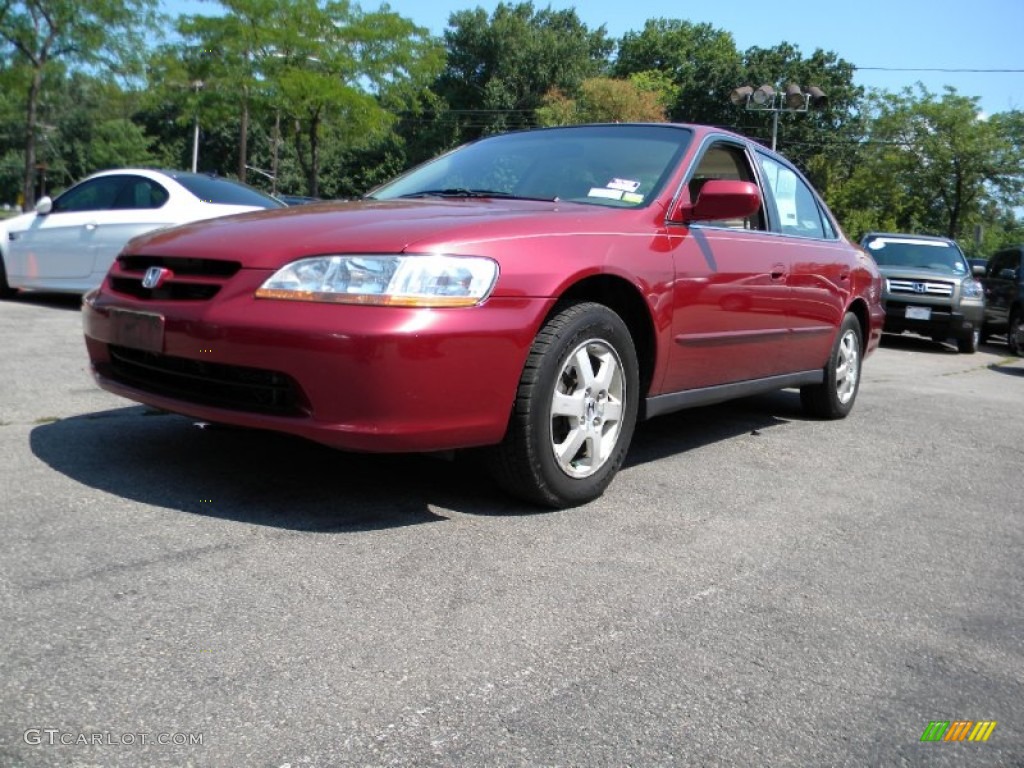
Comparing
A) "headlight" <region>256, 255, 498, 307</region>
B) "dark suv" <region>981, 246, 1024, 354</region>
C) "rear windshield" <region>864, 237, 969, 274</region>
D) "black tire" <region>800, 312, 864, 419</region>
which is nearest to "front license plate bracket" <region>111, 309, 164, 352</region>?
"headlight" <region>256, 255, 498, 307</region>

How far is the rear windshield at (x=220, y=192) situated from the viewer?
28.7 ft

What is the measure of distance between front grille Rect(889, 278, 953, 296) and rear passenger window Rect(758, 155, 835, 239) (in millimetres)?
7498

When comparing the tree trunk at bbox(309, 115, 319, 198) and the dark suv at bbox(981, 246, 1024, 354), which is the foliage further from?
the dark suv at bbox(981, 246, 1024, 354)

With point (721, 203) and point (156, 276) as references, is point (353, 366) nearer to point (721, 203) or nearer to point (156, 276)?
point (156, 276)

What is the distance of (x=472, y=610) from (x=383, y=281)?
1.05m

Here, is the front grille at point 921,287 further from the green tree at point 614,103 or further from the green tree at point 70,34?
the green tree at point 614,103

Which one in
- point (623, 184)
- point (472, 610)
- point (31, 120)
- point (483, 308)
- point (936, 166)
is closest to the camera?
point (472, 610)

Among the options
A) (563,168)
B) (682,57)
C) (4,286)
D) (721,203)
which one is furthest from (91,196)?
(682,57)

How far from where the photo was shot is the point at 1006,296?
13617 mm

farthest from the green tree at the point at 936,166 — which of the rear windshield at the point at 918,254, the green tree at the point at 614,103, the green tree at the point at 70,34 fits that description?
the green tree at the point at 70,34

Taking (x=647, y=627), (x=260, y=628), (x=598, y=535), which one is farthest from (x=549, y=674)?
(x=598, y=535)

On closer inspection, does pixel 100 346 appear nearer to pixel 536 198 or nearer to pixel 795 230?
pixel 536 198

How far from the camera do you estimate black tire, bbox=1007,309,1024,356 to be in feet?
40.7

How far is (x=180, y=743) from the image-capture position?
176 cm
